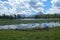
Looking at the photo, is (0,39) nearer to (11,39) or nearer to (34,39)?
(11,39)

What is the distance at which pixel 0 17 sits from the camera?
95.2m

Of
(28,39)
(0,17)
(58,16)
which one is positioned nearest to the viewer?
(28,39)

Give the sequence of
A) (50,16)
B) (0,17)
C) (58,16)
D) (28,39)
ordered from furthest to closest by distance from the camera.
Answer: (50,16)
(58,16)
(0,17)
(28,39)

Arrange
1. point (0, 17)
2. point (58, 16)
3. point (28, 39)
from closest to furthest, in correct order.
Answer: point (28, 39) < point (0, 17) < point (58, 16)

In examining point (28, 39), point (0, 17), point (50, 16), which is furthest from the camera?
point (50, 16)

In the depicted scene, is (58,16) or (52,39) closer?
(52,39)

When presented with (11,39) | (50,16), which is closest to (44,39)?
(11,39)

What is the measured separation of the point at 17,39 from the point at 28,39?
4.54 ft

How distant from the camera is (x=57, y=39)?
2356cm

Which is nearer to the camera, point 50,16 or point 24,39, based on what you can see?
point 24,39

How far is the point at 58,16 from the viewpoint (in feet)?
377

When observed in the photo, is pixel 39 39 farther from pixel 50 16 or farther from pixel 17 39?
pixel 50 16

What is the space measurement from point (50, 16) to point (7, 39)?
10411cm

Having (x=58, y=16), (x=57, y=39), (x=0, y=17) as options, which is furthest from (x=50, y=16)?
(x=57, y=39)
